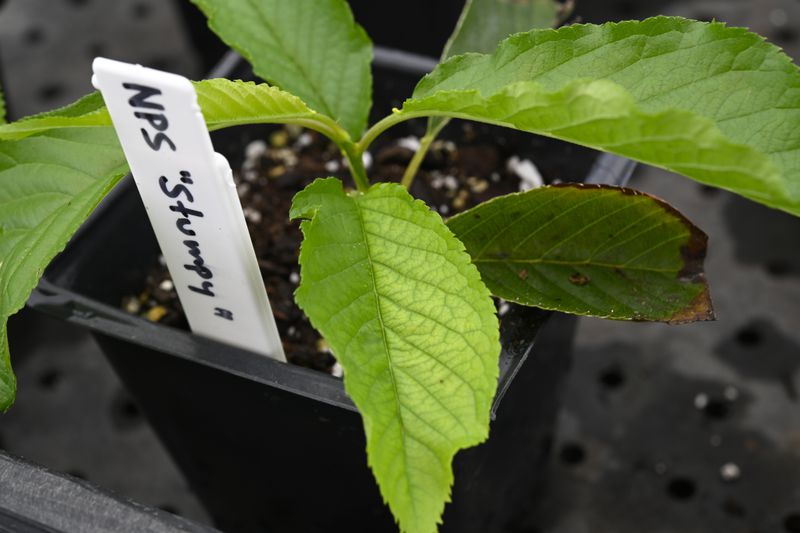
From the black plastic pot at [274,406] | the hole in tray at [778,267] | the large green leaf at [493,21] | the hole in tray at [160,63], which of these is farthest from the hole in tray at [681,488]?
the hole in tray at [160,63]

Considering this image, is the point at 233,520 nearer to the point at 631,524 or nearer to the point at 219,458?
the point at 219,458

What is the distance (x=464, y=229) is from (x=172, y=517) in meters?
0.28

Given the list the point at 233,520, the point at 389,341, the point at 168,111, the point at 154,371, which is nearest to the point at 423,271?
the point at 389,341

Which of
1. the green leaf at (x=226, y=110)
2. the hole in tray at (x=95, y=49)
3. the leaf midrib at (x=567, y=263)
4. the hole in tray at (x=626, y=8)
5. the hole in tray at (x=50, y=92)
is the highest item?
the green leaf at (x=226, y=110)

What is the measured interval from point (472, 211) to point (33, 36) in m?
0.99

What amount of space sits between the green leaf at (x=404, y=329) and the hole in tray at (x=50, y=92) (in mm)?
840

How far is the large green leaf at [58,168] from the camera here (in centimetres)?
54

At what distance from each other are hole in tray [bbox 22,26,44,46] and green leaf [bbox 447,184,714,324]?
959 mm

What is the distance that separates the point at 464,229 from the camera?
0.66 metres

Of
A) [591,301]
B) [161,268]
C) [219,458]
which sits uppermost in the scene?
[591,301]

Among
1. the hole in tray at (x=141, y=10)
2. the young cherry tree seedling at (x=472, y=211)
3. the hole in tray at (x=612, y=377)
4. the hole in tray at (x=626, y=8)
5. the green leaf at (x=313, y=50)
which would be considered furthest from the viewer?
the hole in tray at (x=141, y=10)

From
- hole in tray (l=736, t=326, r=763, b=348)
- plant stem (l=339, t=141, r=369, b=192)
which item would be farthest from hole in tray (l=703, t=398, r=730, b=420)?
plant stem (l=339, t=141, r=369, b=192)

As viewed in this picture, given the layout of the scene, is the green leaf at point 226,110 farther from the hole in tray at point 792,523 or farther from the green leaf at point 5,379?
the hole in tray at point 792,523

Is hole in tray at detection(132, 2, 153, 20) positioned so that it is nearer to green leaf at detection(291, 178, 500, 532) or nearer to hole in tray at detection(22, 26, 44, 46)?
hole in tray at detection(22, 26, 44, 46)
